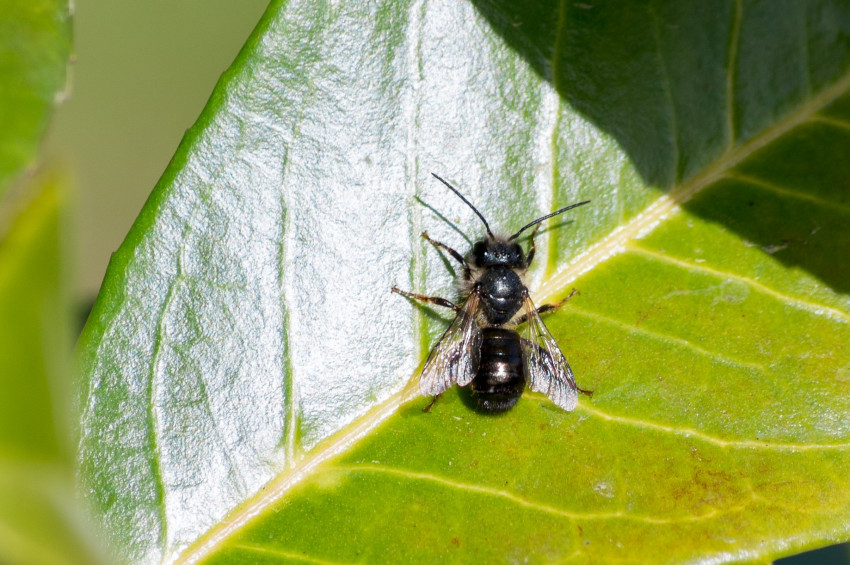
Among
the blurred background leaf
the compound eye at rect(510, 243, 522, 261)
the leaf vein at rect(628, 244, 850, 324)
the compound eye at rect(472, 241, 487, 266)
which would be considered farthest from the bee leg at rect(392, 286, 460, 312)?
the blurred background leaf

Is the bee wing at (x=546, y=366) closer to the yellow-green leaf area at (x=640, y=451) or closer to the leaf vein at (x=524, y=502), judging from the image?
the yellow-green leaf area at (x=640, y=451)

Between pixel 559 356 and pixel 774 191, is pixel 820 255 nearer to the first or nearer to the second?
pixel 774 191

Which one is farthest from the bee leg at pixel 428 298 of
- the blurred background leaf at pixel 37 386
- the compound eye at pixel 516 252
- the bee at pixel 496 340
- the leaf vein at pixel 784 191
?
the blurred background leaf at pixel 37 386

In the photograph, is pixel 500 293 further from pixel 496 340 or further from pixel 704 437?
pixel 704 437

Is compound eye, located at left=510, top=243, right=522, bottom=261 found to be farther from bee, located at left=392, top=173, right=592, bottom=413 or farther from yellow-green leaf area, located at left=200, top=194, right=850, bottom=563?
yellow-green leaf area, located at left=200, top=194, right=850, bottom=563

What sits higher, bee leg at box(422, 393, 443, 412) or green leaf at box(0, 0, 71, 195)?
green leaf at box(0, 0, 71, 195)

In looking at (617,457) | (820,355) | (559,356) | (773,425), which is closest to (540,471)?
(617,457)
